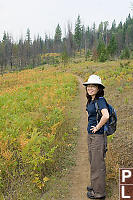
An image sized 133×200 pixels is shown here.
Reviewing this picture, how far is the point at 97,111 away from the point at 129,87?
10824mm

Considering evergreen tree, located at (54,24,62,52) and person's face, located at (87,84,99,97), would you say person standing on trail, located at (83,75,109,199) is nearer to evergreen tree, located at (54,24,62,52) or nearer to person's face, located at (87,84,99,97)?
person's face, located at (87,84,99,97)

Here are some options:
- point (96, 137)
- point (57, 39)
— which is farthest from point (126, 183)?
point (57, 39)

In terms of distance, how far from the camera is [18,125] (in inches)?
256

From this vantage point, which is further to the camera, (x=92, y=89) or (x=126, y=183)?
(x=126, y=183)

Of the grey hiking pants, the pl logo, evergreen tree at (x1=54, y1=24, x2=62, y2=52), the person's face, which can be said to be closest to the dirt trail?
the grey hiking pants

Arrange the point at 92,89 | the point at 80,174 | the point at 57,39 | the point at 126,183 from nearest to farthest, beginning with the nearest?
1. the point at 92,89
2. the point at 126,183
3. the point at 80,174
4. the point at 57,39

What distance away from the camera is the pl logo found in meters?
3.62

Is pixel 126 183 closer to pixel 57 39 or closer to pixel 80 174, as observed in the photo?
pixel 80 174

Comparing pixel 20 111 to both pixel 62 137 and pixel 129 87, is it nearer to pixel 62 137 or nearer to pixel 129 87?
pixel 62 137

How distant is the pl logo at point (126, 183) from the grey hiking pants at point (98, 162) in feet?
1.26

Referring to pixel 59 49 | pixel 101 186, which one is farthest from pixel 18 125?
pixel 59 49

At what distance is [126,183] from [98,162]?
826 millimetres

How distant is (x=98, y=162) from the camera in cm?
357

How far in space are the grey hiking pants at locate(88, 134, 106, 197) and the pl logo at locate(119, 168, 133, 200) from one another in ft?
1.26
